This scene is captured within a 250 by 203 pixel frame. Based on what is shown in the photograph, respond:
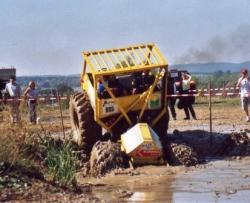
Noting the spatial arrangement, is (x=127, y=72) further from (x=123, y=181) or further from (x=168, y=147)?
(x=123, y=181)

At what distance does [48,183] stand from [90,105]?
6223 millimetres

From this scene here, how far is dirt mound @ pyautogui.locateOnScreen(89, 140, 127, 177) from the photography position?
1592 centimetres

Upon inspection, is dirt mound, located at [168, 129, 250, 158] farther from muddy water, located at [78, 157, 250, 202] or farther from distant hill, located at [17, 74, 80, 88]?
distant hill, located at [17, 74, 80, 88]

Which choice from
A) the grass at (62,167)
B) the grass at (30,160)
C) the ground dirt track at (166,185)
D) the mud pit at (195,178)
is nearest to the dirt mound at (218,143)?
the mud pit at (195,178)

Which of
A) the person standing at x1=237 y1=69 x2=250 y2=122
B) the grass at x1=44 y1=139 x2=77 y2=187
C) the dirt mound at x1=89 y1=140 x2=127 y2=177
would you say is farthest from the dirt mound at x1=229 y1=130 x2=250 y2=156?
the grass at x1=44 y1=139 x2=77 y2=187

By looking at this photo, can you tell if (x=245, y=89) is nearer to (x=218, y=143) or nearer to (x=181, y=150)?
(x=218, y=143)

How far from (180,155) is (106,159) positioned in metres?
1.56

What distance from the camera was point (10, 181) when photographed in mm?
12016

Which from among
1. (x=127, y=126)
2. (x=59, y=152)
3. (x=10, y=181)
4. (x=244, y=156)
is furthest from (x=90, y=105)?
(x=10, y=181)

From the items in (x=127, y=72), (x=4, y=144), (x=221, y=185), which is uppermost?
(x=127, y=72)

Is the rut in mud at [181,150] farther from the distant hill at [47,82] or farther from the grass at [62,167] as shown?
the distant hill at [47,82]

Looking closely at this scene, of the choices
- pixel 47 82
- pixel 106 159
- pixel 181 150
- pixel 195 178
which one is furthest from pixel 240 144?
pixel 47 82

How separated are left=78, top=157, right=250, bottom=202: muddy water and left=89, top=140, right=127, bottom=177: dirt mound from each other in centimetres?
48

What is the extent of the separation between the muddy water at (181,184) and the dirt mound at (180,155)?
30 centimetres
